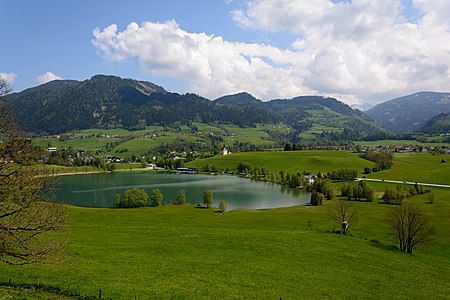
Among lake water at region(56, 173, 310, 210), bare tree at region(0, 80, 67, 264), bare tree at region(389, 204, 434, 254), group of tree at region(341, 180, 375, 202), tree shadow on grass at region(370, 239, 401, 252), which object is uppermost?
bare tree at region(0, 80, 67, 264)

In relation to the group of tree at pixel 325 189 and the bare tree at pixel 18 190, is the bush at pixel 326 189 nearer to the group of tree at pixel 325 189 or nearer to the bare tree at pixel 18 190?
the group of tree at pixel 325 189

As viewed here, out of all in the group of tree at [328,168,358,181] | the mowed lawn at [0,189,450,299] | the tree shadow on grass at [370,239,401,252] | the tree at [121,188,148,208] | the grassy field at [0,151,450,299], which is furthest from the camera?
the group of tree at [328,168,358,181]

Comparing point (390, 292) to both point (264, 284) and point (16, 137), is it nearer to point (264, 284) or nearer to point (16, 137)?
point (264, 284)

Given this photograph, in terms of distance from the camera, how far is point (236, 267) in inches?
1107

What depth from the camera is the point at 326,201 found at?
101000 mm

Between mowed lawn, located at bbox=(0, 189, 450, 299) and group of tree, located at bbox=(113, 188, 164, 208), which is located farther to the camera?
group of tree, located at bbox=(113, 188, 164, 208)

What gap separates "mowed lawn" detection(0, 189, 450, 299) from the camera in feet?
71.1

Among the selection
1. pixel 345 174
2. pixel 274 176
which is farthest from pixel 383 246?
pixel 274 176

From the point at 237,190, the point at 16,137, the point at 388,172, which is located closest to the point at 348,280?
the point at 16,137

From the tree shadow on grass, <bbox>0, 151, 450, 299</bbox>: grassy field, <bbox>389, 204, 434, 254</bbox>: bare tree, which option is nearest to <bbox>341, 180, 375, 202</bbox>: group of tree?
<bbox>0, 151, 450, 299</bbox>: grassy field

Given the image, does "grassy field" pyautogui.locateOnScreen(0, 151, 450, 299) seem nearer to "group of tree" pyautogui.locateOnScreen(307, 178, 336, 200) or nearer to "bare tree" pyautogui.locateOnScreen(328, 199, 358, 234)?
"bare tree" pyautogui.locateOnScreen(328, 199, 358, 234)

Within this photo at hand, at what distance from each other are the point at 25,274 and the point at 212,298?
1139cm

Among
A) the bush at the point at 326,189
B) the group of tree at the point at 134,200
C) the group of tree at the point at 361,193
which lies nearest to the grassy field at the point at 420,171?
the group of tree at the point at 361,193

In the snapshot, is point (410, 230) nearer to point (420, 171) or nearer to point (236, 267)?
point (236, 267)
